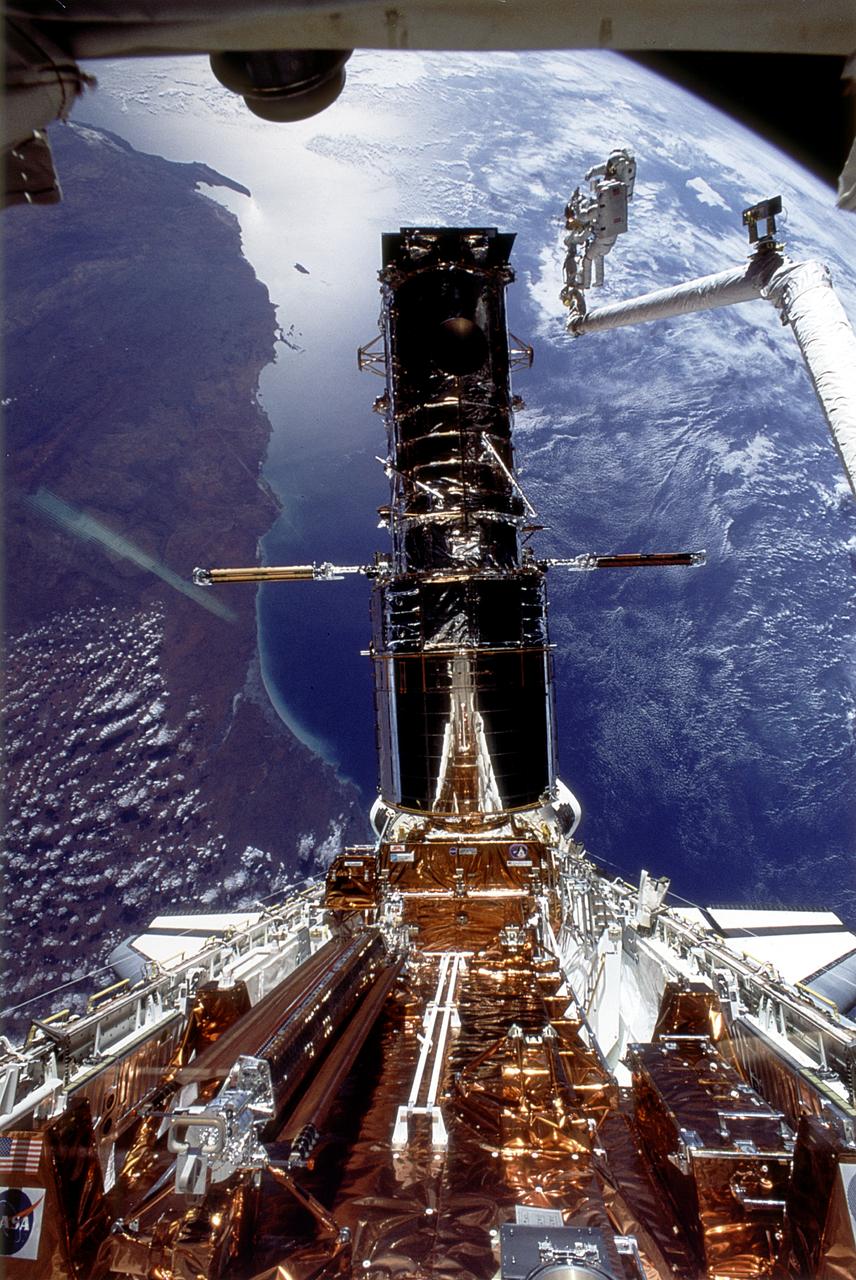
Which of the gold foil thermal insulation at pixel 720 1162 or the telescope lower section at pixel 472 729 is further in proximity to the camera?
the telescope lower section at pixel 472 729

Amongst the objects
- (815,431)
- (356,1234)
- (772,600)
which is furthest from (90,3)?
(815,431)

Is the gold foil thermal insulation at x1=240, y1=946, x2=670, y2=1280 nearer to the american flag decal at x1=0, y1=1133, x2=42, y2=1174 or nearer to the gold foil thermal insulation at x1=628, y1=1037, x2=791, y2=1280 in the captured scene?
the gold foil thermal insulation at x1=628, y1=1037, x2=791, y2=1280

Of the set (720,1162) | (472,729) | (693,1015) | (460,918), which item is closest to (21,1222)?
(720,1162)

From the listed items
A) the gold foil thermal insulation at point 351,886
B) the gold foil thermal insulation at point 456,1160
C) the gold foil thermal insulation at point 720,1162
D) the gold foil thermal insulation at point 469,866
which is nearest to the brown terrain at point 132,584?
the gold foil thermal insulation at point 351,886

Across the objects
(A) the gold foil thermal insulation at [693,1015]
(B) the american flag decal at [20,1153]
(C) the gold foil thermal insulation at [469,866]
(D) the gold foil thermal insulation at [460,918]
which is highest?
(B) the american flag decal at [20,1153]

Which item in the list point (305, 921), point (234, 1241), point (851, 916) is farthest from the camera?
point (851, 916)

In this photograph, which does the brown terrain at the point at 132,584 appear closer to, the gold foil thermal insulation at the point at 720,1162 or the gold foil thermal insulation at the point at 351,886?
the gold foil thermal insulation at the point at 351,886

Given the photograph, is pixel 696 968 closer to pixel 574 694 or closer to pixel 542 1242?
pixel 542 1242
